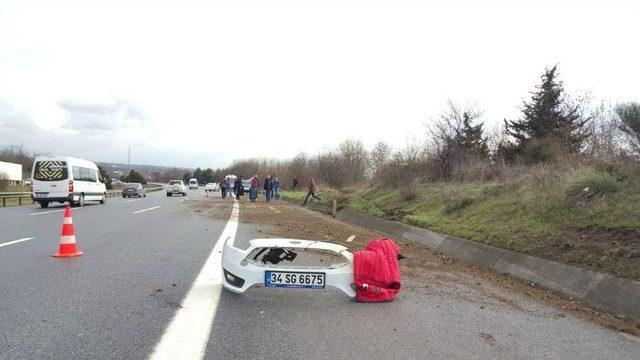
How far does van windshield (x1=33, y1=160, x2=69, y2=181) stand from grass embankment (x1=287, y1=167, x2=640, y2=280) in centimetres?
1592

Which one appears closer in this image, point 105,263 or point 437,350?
point 437,350

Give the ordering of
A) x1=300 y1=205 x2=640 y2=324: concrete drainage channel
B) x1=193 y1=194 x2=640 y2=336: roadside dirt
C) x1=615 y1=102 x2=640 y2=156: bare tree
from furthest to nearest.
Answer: x1=615 y1=102 x2=640 y2=156: bare tree
x1=300 y1=205 x2=640 y2=324: concrete drainage channel
x1=193 y1=194 x2=640 y2=336: roadside dirt

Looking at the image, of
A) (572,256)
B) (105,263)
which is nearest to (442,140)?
(572,256)

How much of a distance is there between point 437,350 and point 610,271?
3.72 meters

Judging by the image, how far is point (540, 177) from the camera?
41.6ft

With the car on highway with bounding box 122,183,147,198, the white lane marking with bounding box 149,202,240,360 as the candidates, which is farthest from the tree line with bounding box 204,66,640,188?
the car on highway with bounding box 122,183,147,198

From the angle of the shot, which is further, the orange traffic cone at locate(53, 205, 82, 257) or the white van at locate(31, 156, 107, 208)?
the white van at locate(31, 156, 107, 208)

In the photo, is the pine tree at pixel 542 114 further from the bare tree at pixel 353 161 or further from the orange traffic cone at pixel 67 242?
the orange traffic cone at pixel 67 242

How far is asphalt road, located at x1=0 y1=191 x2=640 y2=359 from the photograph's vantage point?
3990mm

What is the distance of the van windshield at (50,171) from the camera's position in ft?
74.2

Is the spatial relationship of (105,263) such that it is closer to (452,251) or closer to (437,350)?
(437,350)

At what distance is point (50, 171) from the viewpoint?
22.7 metres

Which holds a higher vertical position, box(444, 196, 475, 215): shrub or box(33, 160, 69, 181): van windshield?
box(33, 160, 69, 181): van windshield

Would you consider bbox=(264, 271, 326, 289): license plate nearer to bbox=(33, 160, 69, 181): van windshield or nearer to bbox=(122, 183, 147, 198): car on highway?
bbox=(33, 160, 69, 181): van windshield
